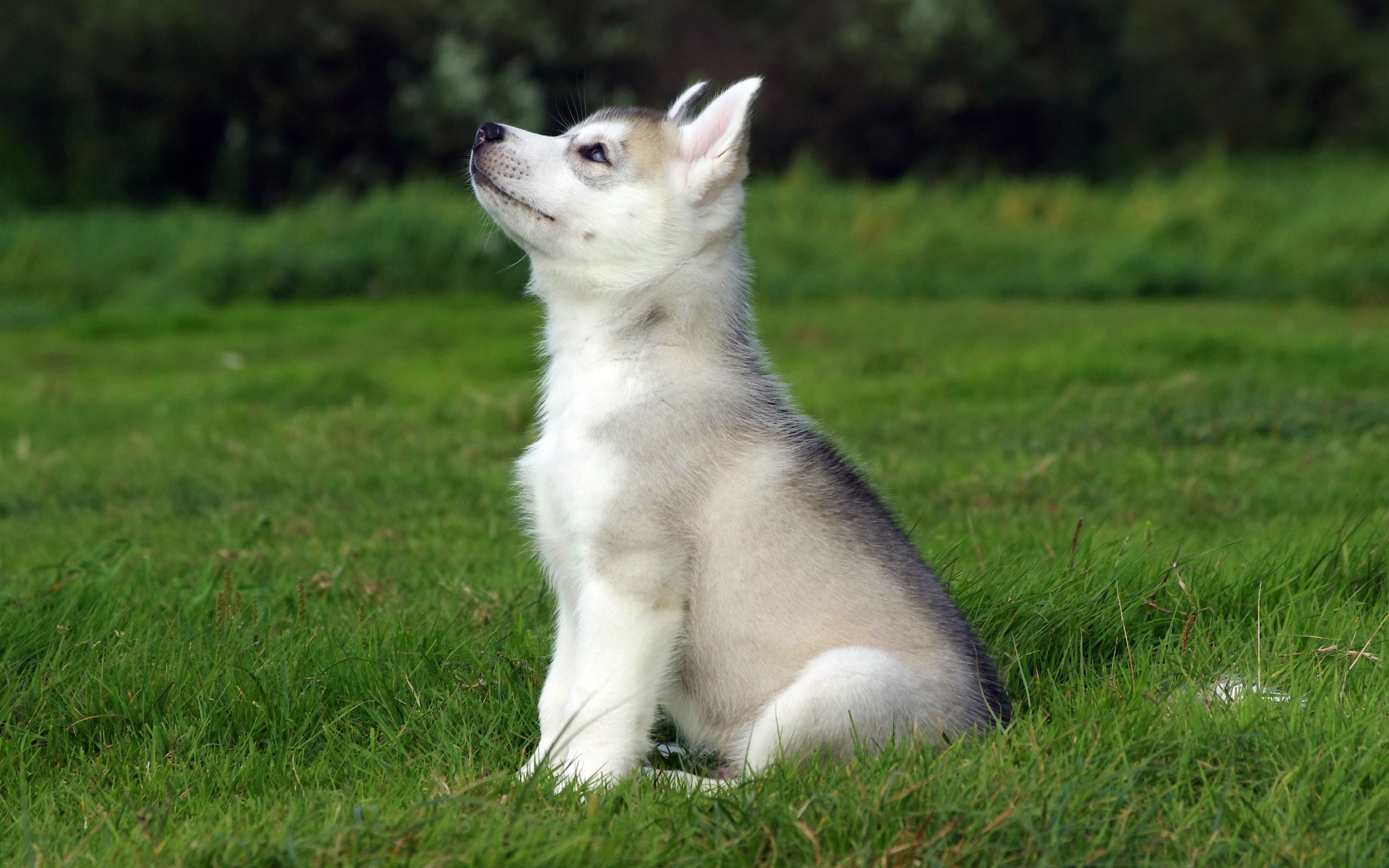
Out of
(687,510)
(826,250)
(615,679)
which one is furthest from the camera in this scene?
(826,250)

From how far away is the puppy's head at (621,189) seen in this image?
11.6 feet

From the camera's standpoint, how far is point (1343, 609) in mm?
3885

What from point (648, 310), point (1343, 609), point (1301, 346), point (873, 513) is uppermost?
point (648, 310)

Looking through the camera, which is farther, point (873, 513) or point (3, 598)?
point (3, 598)

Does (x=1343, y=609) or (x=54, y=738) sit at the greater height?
(x=1343, y=609)

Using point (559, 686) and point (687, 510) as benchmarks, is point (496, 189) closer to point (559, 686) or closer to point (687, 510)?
A: point (687, 510)

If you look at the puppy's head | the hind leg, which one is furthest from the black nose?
the hind leg

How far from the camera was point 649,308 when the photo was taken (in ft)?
11.5

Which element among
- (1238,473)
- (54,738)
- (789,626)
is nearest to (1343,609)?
(789,626)

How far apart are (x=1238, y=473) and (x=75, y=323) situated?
30.7 ft

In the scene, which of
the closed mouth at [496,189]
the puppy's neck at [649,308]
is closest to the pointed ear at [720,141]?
the puppy's neck at [649,308]

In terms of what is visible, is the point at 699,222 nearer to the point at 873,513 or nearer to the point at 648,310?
the point at 648,310

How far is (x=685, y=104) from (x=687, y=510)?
1.27m

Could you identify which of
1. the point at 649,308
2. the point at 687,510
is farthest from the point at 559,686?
the point at 649,308
